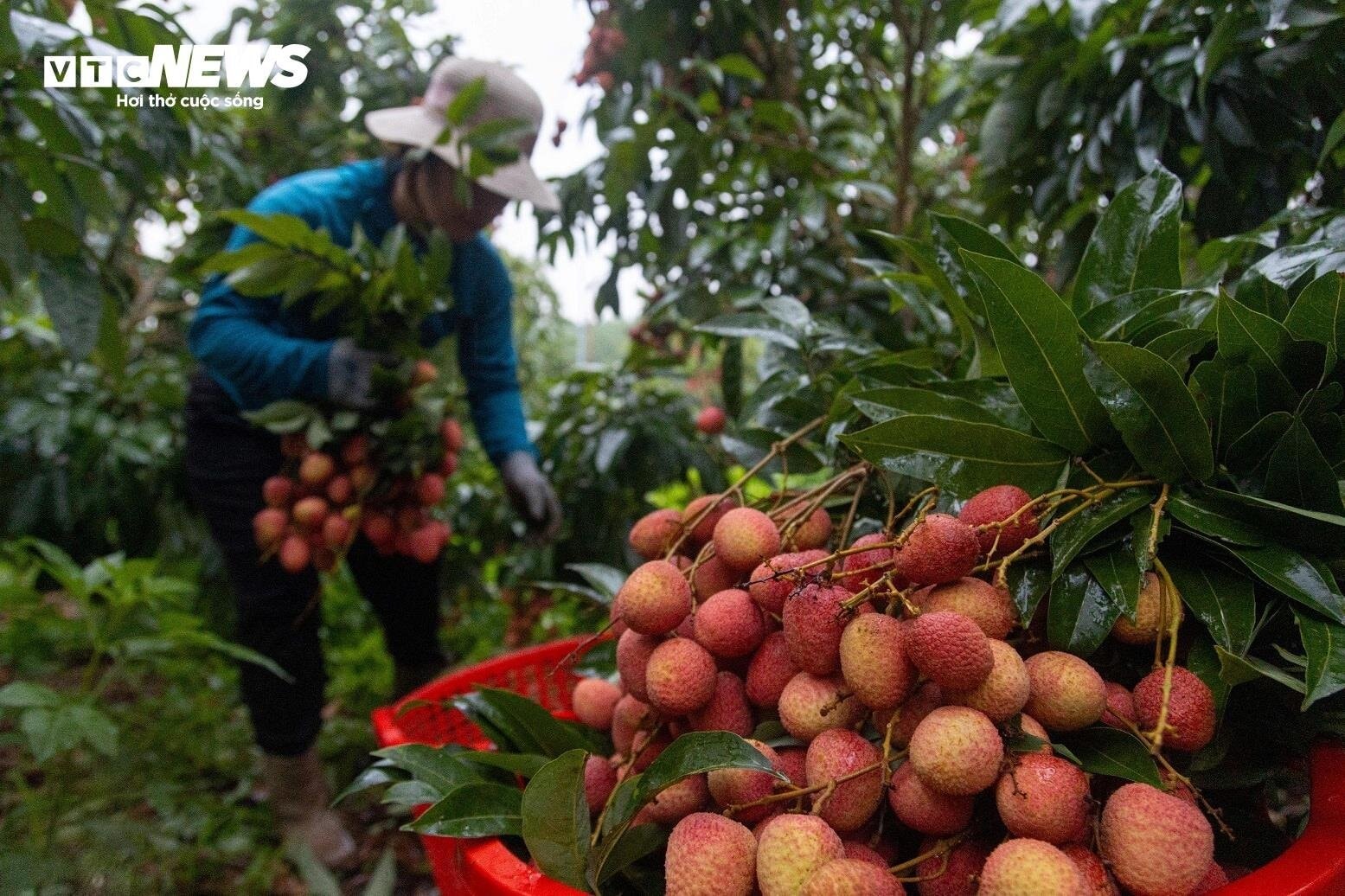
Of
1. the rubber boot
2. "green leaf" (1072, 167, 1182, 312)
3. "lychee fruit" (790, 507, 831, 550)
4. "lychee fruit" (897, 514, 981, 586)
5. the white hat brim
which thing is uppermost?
the white hat brim

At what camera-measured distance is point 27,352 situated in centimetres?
204

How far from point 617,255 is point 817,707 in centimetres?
132

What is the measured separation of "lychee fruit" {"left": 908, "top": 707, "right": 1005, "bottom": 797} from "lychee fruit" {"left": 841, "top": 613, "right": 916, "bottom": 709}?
0.12 feet

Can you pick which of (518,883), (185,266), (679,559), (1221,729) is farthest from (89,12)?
(1221,729)

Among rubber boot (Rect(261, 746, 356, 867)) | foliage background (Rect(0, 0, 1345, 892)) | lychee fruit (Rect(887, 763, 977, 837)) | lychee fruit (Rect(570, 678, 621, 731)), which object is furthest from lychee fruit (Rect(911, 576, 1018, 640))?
rubber boot (Rect(261, 746, 356, 867))

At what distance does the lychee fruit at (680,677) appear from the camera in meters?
0.59

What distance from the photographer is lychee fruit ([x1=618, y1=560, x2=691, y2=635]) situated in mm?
614

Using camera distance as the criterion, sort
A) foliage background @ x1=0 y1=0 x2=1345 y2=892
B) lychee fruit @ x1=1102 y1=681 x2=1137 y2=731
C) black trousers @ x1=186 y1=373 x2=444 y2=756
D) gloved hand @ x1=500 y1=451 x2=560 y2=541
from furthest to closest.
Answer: gloved hand @ x1=500 y1=451 x2=560 y2=541 → black trousers @ x1=186 y1=373 x2=444 y2=756 → foliage background @ x1=0 y1=0 x2=1345 y2=892 → lychee fruit @ x1=1102 y1=681 x2=1137 y2=731

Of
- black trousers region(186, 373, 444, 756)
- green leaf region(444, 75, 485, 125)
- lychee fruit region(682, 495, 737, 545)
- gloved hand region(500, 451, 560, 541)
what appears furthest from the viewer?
gloved hand region(500, 451, 560, 541)

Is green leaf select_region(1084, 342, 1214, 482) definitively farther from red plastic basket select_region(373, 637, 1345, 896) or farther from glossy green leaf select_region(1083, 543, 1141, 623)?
red plastic basket select_region(373, 637, 1345, 896)

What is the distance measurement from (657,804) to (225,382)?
1119mm

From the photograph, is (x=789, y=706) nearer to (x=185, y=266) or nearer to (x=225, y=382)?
(x=225, y=382)

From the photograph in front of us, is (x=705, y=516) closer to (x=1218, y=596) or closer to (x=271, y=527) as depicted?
(x=1218, y=596)

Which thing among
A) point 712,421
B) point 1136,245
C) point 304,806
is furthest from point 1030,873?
point 304,806
